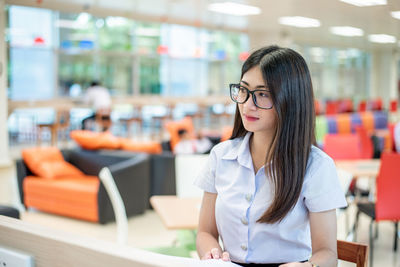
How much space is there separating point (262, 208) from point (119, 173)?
3856 mm

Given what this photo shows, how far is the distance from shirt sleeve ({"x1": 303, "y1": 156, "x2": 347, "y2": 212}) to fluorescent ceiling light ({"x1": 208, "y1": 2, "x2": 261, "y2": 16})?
8.50 meters

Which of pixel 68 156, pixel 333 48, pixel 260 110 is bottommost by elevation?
pixel 68 156

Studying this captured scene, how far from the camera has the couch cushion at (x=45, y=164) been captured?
19.5 feet

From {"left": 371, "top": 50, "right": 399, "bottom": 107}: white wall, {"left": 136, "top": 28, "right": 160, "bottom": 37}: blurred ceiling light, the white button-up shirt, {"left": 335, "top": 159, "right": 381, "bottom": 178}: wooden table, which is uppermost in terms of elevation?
{"left": 136, "top": 28, "right": 160, "bottom": 37}: blurred ceiling light

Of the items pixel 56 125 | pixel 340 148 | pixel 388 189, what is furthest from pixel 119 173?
pixel 56 125

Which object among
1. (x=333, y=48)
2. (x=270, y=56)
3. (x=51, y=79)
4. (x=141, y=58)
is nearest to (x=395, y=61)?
(x=333, y=48)

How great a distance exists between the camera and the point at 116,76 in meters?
13.7

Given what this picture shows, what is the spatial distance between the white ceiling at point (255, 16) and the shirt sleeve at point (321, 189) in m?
6.02

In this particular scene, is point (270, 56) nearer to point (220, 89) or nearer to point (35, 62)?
point (35, 62)

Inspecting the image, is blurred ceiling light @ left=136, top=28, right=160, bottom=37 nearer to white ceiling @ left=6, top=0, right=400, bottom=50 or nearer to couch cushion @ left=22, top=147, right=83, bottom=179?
white ceiling @ left=6, top=0, right=400, bottom=50

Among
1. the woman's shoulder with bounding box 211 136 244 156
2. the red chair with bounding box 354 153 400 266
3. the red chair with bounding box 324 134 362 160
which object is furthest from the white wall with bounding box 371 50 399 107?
the woman's shoulder with bounding box 211 136 244 156

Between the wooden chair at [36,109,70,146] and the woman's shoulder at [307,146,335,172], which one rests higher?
the woman's shoulder at [307,146,335,172]

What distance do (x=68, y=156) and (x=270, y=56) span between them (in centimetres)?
528

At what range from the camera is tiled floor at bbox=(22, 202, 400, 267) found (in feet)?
14.8
